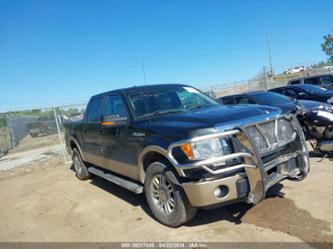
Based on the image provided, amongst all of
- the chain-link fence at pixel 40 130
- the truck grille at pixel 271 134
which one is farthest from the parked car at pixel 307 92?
the truck grille at pixel 271 134

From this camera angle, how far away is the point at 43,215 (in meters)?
5.36

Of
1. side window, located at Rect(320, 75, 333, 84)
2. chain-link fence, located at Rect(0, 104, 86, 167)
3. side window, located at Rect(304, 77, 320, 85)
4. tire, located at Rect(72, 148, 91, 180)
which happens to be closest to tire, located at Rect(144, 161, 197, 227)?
tire, located at Rect(72, 148, 91, 180)

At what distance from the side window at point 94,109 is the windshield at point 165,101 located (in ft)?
4.34

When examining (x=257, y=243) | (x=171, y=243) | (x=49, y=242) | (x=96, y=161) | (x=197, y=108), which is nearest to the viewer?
(x=257, y=243)

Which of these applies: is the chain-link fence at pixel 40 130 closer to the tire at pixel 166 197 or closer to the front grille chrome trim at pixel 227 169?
the tire at pixel 166 197

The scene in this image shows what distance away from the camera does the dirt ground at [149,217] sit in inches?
144

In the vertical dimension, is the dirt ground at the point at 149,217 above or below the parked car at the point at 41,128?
Answer: below

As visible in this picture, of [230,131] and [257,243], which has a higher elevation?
[230,131]

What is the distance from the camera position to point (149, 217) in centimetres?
453

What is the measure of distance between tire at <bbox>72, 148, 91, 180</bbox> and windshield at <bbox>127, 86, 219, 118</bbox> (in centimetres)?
306

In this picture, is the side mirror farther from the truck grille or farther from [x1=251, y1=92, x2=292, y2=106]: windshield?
[x1=251, y1=92, x2=292, y2=106]: windshield

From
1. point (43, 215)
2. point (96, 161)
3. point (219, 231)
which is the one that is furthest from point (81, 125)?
point (219, 231)

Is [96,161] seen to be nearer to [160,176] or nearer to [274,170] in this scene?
[160,176]

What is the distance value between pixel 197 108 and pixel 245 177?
162 cm
